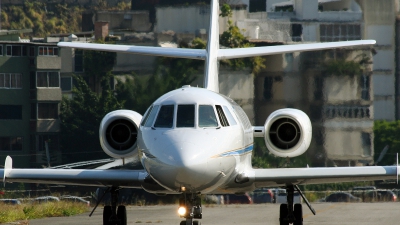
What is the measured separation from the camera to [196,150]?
13.1 metres

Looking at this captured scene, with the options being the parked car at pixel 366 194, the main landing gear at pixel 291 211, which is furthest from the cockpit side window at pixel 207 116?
the parked car at pixel 366 194

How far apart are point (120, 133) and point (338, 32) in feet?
86.2

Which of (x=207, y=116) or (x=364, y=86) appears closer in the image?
(x=207, y=116)

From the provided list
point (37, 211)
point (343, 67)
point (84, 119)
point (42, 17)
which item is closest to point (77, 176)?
point (37, 211)

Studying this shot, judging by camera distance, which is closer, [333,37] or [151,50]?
[151,50]

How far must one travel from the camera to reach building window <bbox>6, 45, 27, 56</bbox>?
4712 centimetres

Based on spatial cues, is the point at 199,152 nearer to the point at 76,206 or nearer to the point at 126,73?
the point at 76,206

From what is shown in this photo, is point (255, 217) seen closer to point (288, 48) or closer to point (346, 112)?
point (288, 48)

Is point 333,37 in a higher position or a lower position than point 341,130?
higher

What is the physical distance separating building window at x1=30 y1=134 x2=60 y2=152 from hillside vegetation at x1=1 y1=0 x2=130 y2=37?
45.9 m

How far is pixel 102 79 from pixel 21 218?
19909 millimetres

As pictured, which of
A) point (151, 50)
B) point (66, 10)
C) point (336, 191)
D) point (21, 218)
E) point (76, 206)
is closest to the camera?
point (151, 50)

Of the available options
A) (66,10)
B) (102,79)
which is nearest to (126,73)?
(102,79)

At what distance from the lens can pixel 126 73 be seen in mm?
36438
